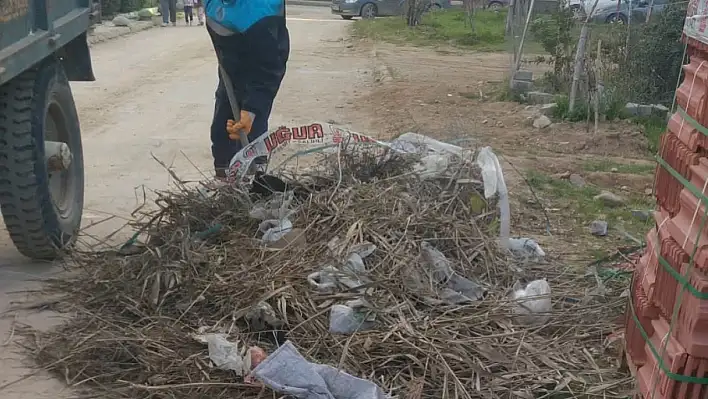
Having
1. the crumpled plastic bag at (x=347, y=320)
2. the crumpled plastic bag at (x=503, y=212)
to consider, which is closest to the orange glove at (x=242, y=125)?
the crumpled plastic bag at (x=503, y=212)

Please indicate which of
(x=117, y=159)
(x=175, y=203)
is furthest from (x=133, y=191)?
(x=175, y=203)

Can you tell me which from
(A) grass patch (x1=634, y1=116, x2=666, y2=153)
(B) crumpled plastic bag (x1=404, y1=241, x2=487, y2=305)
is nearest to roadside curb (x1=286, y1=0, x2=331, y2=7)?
(A) grass patch (x1=634, y1=116, x2=666, y2=153)

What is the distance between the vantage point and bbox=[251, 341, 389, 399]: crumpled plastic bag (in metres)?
3.18

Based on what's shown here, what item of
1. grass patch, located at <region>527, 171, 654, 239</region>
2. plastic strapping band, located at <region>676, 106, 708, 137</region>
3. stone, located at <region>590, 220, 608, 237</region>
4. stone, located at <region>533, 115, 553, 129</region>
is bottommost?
stone, located at <region>533, 115, 553, 129</region>

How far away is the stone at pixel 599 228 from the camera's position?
220 inches

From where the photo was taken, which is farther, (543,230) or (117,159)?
(117,159)

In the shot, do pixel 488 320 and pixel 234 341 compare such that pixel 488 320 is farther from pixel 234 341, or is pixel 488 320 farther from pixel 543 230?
pixel 543 230

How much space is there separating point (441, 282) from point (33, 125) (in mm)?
2253

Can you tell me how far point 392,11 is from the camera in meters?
29.0

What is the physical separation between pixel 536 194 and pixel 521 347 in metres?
3.00

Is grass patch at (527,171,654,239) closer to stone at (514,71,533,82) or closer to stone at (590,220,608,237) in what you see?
stone at (590,220,608,237)

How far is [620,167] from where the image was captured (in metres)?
7.49

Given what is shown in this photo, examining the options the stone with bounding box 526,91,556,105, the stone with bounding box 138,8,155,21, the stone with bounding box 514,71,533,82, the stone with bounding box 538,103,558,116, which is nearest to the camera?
the stone with bounding box 538,103,558,116

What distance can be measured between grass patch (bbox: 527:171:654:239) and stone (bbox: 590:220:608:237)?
5 cm
